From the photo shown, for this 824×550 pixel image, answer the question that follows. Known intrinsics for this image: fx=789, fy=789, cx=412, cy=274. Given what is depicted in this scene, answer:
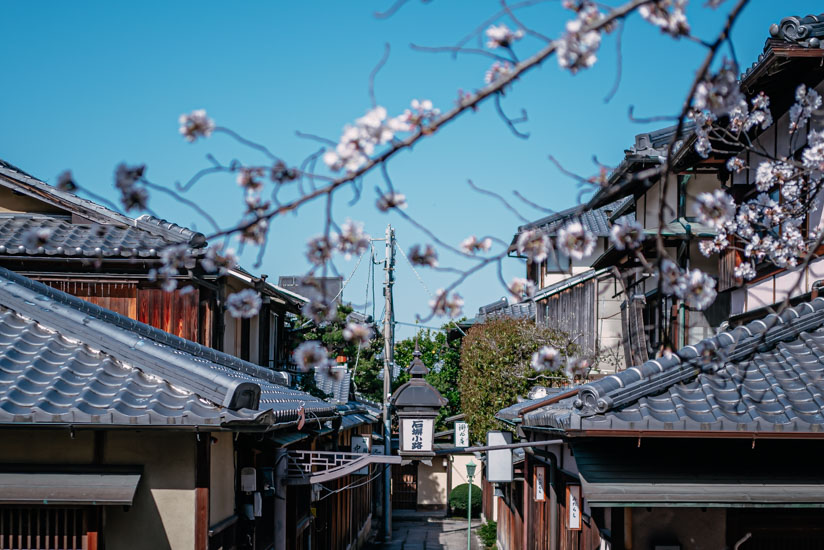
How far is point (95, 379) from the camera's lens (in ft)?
24.9

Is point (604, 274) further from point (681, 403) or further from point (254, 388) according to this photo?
point (254, 388)

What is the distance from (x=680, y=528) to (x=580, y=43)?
6.22 metres

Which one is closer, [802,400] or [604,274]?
[802,400]

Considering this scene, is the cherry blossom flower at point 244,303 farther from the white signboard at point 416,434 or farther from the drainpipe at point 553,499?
the drainpipe at point 553,499

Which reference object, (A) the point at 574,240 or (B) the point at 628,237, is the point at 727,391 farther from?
(A) the point at 574,240

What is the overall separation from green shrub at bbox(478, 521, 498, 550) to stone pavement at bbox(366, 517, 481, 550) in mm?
291

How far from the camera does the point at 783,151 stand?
1045 cm

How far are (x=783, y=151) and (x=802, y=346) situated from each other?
9.89ft

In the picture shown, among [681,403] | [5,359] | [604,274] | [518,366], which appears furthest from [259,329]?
[681,403]

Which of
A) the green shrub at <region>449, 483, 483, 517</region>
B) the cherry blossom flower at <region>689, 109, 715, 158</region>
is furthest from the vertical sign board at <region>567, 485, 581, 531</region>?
the green shrub at <region>449, 483, 483, 517</region>

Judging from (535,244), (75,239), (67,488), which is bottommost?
(67,488)

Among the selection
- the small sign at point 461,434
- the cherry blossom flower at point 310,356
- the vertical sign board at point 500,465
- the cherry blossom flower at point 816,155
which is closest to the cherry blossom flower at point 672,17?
the cherry blossom flower at point 310,356

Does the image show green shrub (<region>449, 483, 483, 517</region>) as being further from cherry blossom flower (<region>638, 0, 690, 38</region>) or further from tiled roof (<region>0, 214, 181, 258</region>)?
cherry blossom flower (<region>638, 0, 690, 38</region>)

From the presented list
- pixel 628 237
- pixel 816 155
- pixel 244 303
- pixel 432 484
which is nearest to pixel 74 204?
pixel 244 303
